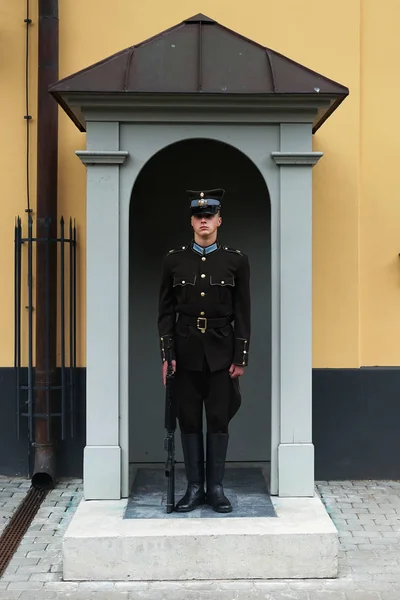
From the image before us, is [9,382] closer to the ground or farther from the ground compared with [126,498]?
farther from the ground

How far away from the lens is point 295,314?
14.1 feet

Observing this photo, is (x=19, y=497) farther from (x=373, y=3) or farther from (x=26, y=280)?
(x=373, y=3)

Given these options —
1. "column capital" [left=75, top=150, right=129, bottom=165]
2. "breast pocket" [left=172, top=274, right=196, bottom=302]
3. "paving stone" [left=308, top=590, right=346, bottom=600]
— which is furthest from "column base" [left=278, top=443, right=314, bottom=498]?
"column capital" [left=75, top=150, right=129, bottom=165]

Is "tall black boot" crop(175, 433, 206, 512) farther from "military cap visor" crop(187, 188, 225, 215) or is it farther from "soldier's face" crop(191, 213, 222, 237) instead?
"military cap visor" crop(187, 188, 225, 215)

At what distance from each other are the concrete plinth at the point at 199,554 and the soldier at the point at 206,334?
345mm

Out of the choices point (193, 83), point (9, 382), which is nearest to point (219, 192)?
point (193, 83)

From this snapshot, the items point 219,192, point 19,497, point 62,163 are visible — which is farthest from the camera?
point 62,163

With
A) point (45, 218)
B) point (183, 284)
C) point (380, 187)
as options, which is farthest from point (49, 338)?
point (380, 187)

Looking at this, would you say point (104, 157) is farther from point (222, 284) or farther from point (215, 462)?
point (215, 462)

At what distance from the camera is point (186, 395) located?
13.6 ft

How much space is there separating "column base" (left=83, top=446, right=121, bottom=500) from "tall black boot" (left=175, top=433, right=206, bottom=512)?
42 cm

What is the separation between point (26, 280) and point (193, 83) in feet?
6.73

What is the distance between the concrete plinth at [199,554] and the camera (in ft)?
12.0

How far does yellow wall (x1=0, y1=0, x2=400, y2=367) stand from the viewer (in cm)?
525
